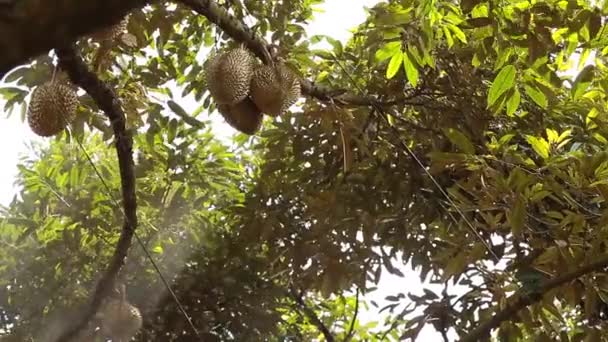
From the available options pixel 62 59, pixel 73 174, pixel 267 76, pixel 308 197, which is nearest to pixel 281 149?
pixel 308 197

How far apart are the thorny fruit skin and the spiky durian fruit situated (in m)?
1.06

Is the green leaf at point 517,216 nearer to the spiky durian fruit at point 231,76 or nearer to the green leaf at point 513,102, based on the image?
the green leaf at point 513,102

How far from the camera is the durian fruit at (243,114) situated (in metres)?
1.83

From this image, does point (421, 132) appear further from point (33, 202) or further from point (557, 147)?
point (33, 202)

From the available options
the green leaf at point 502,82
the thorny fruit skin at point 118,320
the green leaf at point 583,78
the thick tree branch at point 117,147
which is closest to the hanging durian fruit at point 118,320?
the thorny fruit skin at point 118,320

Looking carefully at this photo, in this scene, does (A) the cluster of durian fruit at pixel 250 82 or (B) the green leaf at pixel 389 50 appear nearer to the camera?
(A) the cluster of durian fruit at pixel 250 82

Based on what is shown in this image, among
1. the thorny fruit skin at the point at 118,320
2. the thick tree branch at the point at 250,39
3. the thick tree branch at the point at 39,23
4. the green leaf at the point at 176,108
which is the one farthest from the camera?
the thorny fruit skin at the point at 118,320

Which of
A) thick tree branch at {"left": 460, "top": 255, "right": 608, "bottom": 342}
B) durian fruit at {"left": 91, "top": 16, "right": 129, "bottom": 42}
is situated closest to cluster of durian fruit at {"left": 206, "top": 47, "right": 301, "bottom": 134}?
durian fruit at {"left": 91, "top": 16, "right": 129, "bottom": 42}

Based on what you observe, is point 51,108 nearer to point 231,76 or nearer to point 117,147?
point 117,147

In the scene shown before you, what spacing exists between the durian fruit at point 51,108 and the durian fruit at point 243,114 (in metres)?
0.35

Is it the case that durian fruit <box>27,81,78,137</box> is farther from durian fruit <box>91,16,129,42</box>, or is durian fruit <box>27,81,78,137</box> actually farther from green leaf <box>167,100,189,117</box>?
green leaf <box>167,100,189,117</box>

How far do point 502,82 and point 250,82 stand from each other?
582 mm

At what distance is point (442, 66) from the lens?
7.48 feet

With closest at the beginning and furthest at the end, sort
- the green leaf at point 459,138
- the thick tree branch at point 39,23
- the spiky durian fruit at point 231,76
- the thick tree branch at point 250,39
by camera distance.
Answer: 1. the thick tree branch at point 39,23
2. the thick tree branch at point 250,39
3. the spiky durian fruit at point 231,76
4. the green leaf at point 459,138
